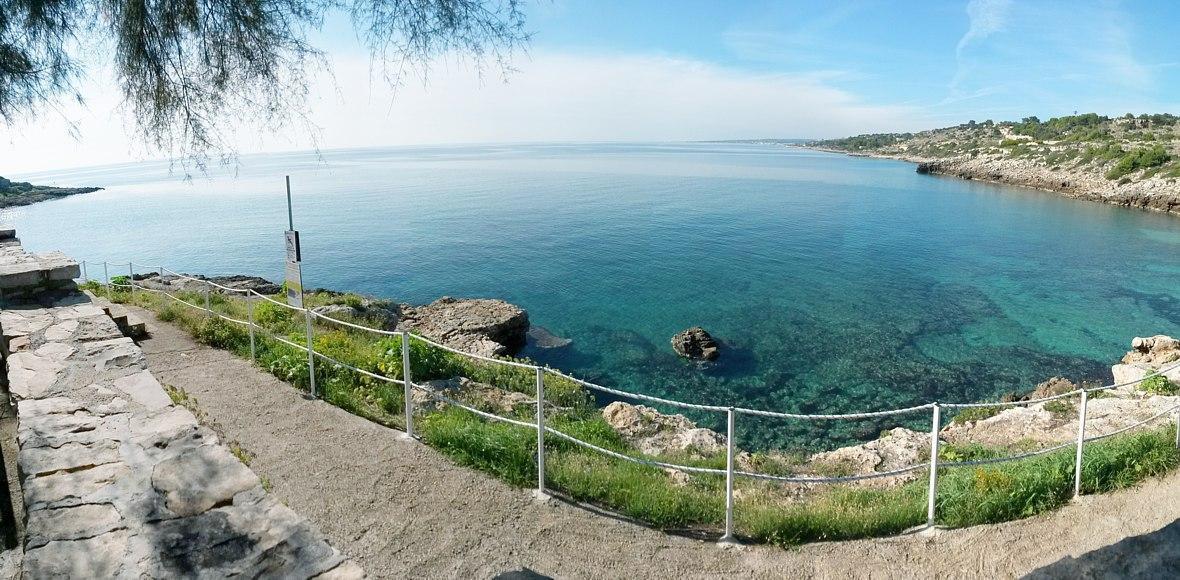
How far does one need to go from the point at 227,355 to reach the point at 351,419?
12.4 ft

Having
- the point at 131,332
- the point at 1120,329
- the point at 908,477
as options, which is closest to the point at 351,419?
the point at 131,332

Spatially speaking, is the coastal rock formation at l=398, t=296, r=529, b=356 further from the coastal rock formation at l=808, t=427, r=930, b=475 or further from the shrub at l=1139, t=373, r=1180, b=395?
the shrub at l=1139, t=373, r=1180, b=395

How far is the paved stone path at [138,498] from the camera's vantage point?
3.09 m

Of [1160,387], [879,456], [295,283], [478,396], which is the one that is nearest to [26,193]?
[295,283]

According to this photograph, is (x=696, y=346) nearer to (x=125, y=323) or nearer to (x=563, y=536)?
(x=125, y=323)

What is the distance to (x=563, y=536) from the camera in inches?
214

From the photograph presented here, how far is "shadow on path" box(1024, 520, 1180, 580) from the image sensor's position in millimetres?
4782

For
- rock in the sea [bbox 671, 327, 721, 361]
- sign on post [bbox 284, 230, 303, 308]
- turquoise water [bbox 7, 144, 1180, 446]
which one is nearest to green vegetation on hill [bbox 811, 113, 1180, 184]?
turquoise water [bbox 7, 144, 1180, 446]

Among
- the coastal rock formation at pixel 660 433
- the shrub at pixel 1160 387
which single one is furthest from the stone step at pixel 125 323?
the shrub at pixel 1160 387

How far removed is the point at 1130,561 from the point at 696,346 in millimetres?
15560

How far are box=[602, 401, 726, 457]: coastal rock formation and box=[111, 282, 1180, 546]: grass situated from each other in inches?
28.9

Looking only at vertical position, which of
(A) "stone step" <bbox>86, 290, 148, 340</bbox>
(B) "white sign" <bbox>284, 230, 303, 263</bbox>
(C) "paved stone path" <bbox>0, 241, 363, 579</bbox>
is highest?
(B) "white sign" <bbox>284, 230, 303, 263</bbox>

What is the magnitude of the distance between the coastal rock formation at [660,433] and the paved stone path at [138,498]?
650 cm


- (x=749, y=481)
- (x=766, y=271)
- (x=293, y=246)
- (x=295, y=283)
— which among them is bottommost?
(x=766, y=271)
